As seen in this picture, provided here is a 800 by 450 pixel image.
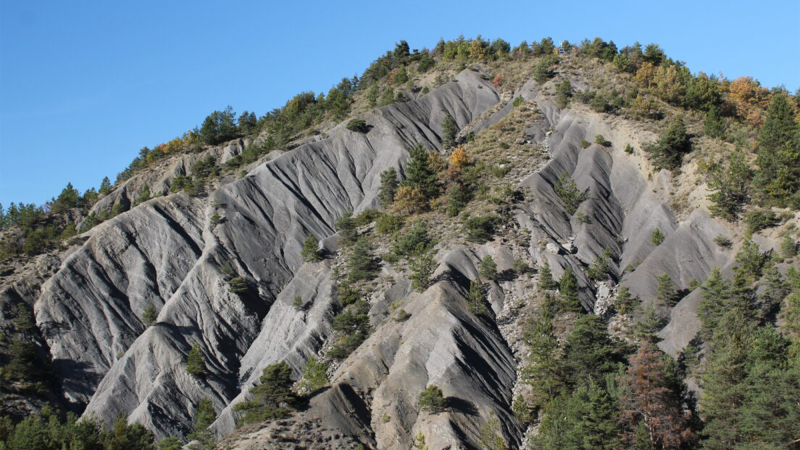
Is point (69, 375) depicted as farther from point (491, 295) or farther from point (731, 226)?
point (731, 226)

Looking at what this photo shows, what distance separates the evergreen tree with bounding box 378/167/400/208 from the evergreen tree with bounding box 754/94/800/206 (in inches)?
1480

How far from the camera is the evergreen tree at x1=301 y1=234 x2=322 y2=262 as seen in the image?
73562 mm

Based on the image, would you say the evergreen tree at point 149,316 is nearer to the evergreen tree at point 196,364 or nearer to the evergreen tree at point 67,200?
the evergreen tree at point 196,364

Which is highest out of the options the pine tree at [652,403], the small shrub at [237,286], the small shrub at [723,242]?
the small shrub at [237,286]

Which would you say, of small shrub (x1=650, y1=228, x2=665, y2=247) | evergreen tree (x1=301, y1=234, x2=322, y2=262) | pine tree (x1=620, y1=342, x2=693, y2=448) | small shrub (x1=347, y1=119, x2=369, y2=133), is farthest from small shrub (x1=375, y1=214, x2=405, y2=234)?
pine tree (x1=620, y1=342, x2=693, y2=448)

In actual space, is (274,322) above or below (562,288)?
above

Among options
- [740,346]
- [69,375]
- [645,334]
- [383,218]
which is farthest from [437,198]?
[69,375]

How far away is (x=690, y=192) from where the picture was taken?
7075 centimetres

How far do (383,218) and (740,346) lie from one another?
1481 inches

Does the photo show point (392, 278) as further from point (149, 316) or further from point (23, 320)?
point (23, 320)

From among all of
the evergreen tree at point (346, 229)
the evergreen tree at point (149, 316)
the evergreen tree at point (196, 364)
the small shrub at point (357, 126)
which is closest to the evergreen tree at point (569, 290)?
the evergreen tree at point (346, 229)

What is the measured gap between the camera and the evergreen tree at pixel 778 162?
6288cm

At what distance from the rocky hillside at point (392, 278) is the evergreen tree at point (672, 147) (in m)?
0.80

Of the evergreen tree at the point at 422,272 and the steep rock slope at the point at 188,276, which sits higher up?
the steep rock slope at the point at 188,276
